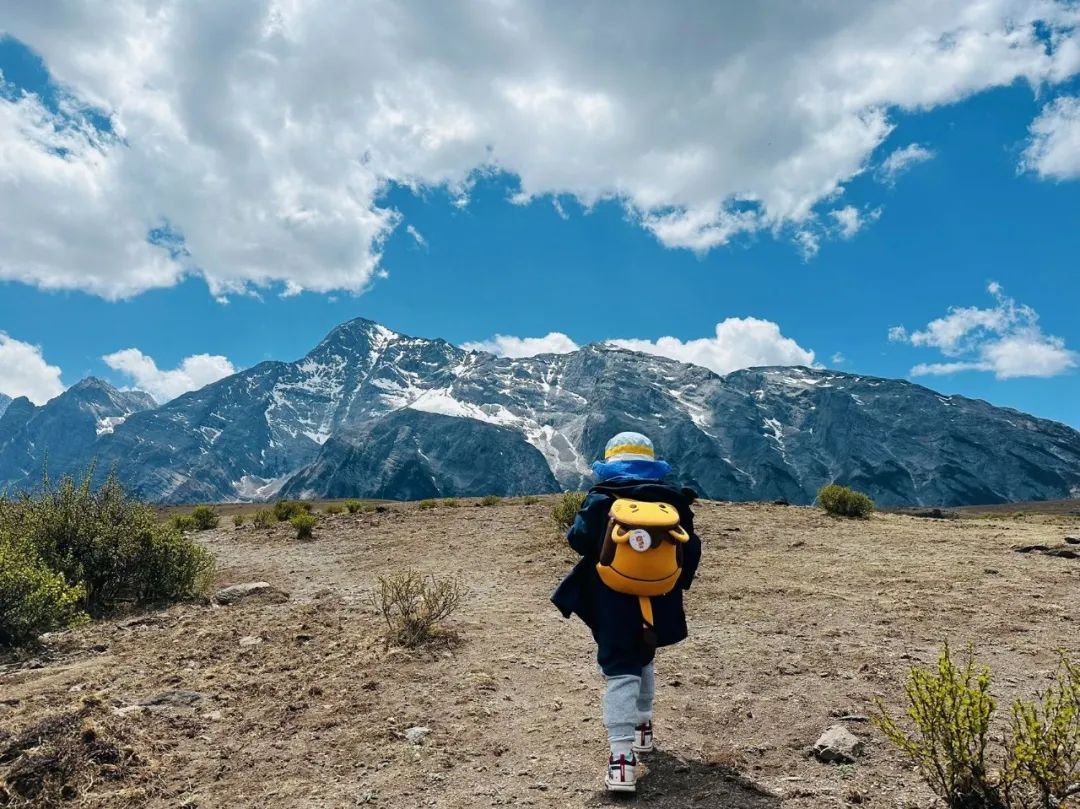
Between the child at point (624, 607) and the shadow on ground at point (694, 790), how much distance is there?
19cm

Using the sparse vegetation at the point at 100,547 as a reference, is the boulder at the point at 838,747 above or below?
below

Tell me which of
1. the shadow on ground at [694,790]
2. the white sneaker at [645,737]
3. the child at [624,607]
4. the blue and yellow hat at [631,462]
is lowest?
the shadow on ground at [694,790]

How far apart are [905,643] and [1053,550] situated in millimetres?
8143

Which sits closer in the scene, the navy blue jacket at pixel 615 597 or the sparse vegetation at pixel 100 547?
the navy blue jacket at pixel 615 597

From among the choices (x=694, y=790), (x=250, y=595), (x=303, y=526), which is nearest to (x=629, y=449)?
(x=694, y=790)

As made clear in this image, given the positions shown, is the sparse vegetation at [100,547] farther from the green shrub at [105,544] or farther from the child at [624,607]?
the child at [624,607]

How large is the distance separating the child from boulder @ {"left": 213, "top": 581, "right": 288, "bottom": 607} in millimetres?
8313

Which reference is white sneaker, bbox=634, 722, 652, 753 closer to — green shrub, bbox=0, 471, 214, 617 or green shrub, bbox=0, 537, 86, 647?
green shrub, bbox=0, 537, 86, 647

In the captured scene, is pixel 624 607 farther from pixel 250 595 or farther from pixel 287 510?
pixel 287 510

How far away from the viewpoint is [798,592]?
35.1ft

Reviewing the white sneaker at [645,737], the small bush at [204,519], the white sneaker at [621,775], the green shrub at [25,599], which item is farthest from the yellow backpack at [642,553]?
the small bush at [204,519]

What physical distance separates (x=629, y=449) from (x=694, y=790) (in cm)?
262

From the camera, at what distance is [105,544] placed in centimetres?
1127

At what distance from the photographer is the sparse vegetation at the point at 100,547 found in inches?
425
